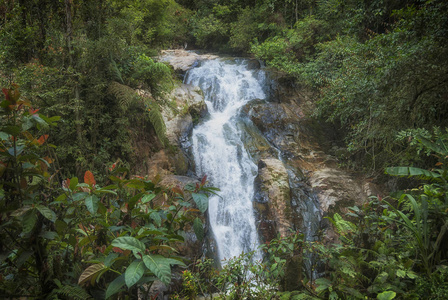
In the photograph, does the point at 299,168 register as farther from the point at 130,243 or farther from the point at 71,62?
the point at 130,243

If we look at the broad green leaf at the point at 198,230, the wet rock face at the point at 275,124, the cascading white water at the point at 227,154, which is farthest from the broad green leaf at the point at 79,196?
the wet rock face at the point at 275,124

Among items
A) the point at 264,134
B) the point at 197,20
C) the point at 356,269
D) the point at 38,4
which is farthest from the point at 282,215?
the point at 197,20

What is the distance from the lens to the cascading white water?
666 cm

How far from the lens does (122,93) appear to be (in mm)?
5363

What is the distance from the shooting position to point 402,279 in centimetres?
194

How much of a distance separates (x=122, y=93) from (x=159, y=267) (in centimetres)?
494

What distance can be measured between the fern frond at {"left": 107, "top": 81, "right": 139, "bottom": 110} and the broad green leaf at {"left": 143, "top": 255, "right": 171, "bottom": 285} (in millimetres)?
4672

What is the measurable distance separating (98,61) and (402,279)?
6.06 meters

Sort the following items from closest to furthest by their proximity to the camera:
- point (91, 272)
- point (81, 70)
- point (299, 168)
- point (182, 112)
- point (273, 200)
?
point (91, 272)
point (81, 70)
point (273, 200)
point (299, 168)
point (182, 112)

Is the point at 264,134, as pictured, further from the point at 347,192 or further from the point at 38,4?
the point at 38,4

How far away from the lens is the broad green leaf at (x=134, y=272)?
3.52ft

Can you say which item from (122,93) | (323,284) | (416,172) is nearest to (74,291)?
(323,284)

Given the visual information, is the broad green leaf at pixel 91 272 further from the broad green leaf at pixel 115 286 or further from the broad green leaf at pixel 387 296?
the broad green leaf at pixel 387 296

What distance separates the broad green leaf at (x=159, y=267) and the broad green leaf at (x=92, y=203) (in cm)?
43
